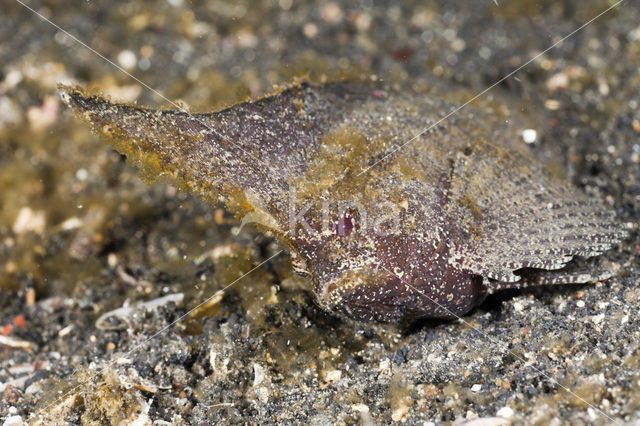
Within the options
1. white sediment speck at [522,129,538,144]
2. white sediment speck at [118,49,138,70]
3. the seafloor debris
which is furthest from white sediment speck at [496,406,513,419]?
white sediment speck at [118,49,138,70]

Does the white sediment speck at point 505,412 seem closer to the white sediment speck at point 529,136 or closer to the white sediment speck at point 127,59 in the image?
the white sediment speck at point 529,136

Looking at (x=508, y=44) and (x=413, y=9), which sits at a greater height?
(x=413, y=9)

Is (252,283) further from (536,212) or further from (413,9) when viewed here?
(413,9)

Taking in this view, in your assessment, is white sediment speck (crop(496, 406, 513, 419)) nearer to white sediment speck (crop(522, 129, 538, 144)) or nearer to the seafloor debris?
the seafloor debris

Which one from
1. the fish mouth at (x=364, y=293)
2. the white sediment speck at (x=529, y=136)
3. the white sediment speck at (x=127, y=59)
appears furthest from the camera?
the white sediment speck at (x=127, y=59)

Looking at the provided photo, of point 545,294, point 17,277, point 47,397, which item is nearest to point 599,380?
point 545,294

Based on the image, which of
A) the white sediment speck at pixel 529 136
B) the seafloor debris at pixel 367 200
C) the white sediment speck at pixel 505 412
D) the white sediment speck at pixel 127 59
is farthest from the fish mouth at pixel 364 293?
the white sediment speck at pixel 127 59

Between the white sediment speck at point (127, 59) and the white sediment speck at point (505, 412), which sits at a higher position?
the white sediment speck at point (127, 59)

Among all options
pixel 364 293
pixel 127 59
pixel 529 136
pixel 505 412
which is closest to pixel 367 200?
pixel 364 293
